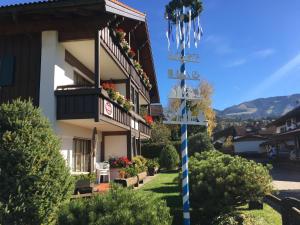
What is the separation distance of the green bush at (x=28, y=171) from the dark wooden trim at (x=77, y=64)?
292 inches

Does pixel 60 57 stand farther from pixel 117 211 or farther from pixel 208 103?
pixel 208 103

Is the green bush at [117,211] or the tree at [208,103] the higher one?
the tree at [208,103]

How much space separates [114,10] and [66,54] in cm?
270

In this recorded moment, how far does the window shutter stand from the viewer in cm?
1375

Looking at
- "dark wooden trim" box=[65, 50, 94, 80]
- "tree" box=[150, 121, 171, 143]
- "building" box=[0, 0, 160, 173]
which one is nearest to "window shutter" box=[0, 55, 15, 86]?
"building" box=[0, 0, 160, 173]

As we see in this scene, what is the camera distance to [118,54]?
1777cm

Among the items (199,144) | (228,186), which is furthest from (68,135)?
(199,144)

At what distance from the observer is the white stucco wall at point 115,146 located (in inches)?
824

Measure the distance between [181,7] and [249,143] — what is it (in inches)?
2569

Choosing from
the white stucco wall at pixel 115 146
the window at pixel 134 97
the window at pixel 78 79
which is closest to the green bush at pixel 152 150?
the window at pixel 134 97

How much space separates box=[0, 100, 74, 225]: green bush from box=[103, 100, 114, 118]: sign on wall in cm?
611

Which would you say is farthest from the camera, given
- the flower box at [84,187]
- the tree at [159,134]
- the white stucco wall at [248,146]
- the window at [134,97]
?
the white stucco wall at [248,146]

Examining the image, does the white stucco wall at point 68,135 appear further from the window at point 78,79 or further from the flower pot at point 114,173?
the flower pot at point 114,173

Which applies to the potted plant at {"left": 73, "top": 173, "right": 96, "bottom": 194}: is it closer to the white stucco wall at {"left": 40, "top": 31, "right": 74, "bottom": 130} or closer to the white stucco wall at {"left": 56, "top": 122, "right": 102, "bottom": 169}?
the white stucco wall at {"left": 56, "top": 122, "right": 102, "bottom": 169}
